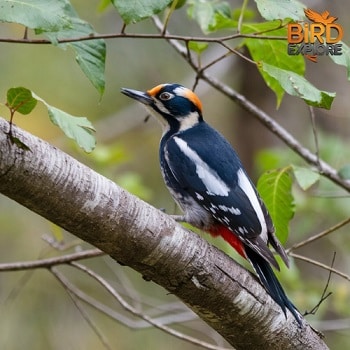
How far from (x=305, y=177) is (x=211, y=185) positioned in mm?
415

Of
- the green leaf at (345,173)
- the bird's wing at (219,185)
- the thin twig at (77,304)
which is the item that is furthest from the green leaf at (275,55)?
the thin twig at (77,304)

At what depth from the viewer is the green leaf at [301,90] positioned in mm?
2305

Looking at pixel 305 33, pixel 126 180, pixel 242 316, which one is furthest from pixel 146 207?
pixel 126 180

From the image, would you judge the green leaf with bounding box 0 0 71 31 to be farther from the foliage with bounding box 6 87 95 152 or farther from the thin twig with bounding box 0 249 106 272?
the thin twig with bounding box 0 249 106 272

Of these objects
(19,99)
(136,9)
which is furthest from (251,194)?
(19,99)

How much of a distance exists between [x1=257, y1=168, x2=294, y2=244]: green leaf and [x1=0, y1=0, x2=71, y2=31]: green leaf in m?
1.11

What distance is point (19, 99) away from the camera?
6.56ft

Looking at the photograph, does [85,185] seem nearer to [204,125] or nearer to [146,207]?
[146,207]

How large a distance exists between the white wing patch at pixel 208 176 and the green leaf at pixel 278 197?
21 centimetres

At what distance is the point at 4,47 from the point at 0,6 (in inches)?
191

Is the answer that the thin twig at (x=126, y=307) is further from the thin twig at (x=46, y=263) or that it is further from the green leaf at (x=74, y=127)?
the green leaf at (x=74, y=127)

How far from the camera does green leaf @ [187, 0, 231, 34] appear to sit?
2879 millimetres

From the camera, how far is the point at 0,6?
202 cm

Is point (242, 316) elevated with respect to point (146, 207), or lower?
lower
